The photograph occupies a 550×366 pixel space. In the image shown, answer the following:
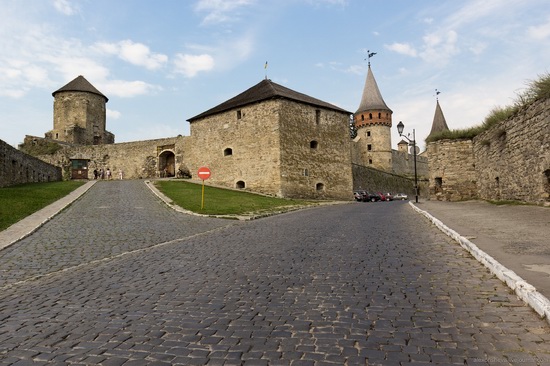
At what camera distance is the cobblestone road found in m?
3.14

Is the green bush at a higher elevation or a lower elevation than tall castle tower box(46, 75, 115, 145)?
lower

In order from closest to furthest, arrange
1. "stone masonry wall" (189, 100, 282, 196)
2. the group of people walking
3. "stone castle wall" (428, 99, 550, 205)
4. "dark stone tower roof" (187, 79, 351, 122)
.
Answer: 1. "stone castle wall" (428, 99, 550, 205)
2. "stone masonry wall" (189, 100, 282, 196)
3. "dark stone tower roof" (187, 79, 351, 122)
4. the group of people walking

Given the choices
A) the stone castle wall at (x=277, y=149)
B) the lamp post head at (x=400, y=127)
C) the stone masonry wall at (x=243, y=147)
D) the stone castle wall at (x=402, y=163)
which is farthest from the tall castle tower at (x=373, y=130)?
the lamp post head at (x=400, y=127)

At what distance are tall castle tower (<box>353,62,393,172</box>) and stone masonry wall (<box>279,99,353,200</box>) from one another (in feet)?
91.8

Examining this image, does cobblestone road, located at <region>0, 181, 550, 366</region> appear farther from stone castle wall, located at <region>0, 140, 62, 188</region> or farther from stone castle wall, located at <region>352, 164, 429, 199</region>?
stone castle wall, located at <region>352, 164, 429, 199</region>

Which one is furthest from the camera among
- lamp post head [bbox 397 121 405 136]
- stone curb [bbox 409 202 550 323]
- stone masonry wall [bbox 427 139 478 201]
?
lamp post head [bbox 397 121 405 136]

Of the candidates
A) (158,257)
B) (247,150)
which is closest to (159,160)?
(247,150)

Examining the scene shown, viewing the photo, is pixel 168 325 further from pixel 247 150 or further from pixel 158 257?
pixel 247 150

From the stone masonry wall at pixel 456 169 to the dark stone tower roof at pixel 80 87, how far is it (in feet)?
161

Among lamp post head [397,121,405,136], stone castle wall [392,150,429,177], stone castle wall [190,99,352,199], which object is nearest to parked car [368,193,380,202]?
stone castle wall [190,99,352,199]

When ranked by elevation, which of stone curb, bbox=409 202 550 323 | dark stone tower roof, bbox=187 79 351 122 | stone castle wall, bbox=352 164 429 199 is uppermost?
dark stone tower roof, bbox=187 79 351 122

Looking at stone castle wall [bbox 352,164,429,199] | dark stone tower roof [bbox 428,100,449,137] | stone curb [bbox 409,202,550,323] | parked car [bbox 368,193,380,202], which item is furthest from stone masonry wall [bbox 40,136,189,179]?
stone curb [bbox 409,202,550,323]

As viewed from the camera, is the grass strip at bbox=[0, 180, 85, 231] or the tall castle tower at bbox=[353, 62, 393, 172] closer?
the grass strip at bbox=[0, 180, 85, 231]

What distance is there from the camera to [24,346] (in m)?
3.44
